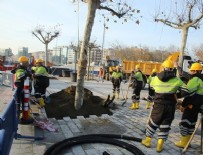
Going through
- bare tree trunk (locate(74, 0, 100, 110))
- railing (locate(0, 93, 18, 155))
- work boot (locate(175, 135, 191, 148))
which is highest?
bare tree trunk (locate(74, 0, 100, 110))

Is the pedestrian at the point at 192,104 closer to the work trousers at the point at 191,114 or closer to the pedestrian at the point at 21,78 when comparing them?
the work trousers at the point at 191,114

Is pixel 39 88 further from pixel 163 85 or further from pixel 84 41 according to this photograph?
pixel 163 85

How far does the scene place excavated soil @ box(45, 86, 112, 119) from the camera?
8978 millimetres

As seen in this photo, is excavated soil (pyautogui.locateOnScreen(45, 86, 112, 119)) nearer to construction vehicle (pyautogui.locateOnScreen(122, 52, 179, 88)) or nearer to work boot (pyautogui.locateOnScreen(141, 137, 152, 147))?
work boot (pyautogui.locateOnScreen(141, 137, 152, 147))

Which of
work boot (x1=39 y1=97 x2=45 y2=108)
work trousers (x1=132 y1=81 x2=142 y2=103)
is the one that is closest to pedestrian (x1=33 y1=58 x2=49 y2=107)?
work boot (x1=39 y1=97 x2=45 y2=108)

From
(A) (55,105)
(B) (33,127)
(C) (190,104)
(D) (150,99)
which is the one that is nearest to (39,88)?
(A) (55,105)

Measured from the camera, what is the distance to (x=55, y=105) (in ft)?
32.2

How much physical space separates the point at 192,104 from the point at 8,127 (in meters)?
4.07

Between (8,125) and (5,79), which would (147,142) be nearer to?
(8,125)

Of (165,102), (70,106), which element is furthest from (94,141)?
(70,106)

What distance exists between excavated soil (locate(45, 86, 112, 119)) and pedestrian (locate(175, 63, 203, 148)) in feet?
11.1

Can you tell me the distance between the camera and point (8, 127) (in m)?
4.46

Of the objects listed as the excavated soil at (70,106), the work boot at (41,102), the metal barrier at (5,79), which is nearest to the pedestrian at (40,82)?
the excavated soil at (70,106)

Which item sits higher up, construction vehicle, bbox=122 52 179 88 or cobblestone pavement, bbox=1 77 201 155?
construction vehicle, bbox=122 52 179 88
